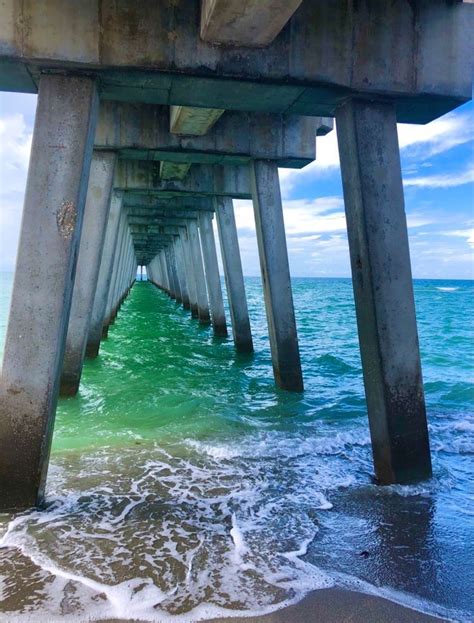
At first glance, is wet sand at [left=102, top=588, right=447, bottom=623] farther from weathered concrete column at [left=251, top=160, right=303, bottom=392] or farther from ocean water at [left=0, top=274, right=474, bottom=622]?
weathered concrete column at [left=251, top=160, right=303, bottom=392]

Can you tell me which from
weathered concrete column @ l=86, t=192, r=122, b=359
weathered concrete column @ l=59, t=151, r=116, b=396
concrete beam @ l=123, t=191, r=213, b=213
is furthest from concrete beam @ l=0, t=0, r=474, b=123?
concrete beam @ l=123, t=191, r=213, b=213

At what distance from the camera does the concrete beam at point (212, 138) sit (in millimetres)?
7789

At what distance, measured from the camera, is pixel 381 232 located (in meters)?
4.66

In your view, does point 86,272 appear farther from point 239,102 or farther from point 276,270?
point 239,102

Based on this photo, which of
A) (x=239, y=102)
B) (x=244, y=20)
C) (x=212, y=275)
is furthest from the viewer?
(x=212, y=275)

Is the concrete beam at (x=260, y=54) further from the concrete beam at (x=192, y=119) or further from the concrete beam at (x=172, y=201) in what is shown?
the concrete beam at (x=172, y=201)

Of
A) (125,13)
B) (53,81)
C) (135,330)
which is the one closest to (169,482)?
(53,81)

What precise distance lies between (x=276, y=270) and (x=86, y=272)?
2908 millimetres

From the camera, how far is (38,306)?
4.01 m

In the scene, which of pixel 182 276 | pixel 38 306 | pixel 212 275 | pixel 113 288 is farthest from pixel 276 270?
pixel 182 276

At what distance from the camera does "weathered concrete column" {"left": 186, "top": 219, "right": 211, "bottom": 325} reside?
19969 mm

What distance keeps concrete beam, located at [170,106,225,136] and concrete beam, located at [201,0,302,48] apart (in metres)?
2.25

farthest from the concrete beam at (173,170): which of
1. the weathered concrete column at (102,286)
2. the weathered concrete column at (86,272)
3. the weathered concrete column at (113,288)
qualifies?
the weathered concrete column at (113,288)

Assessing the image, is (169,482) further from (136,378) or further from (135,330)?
(135,330)
